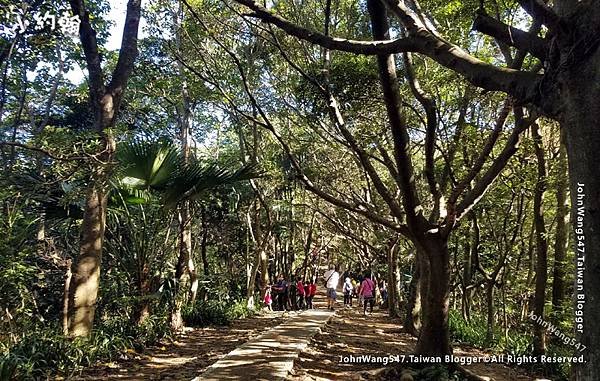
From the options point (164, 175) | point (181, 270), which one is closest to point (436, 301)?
point (164, 175)

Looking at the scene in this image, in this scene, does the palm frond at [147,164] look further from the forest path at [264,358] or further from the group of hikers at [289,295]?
the group of hikers at [289,295]

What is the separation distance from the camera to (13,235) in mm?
7246

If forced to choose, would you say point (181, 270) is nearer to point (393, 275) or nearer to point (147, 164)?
point (147, 164)

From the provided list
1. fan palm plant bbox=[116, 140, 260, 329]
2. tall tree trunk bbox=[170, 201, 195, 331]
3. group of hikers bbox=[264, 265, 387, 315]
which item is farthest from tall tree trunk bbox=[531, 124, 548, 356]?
group of hikers bbox=[264, 265, 387, 315]

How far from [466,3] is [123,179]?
6.20 meters

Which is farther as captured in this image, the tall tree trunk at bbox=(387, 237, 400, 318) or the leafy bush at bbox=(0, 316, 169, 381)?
the tall tree trunk at bbox=(387, 237, 400, 318)

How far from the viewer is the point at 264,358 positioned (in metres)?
7.39

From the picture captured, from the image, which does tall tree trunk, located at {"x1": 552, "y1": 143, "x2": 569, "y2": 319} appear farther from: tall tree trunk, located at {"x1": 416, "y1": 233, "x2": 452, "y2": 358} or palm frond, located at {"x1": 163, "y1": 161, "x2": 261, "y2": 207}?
palm frond, located at {"x1": 163, "y1": 161, "x2": 261, "y2": 207}

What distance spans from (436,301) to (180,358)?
4456mm

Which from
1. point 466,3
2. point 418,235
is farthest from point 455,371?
point 466,3

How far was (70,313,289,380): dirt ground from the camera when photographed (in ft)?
21.9

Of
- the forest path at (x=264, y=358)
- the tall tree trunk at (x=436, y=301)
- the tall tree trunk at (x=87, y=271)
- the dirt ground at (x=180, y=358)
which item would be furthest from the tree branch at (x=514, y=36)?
the tall tree trunk at (x=87, y=271)

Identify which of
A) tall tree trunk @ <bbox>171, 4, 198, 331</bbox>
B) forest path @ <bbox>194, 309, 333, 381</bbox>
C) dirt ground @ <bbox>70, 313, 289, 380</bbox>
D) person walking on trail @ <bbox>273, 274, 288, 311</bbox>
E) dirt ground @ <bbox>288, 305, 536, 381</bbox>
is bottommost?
dirt ground @ <bbox>70, 313, 289, 380</bbox>

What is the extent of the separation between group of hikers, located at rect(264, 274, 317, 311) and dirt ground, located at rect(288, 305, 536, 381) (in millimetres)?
5789
